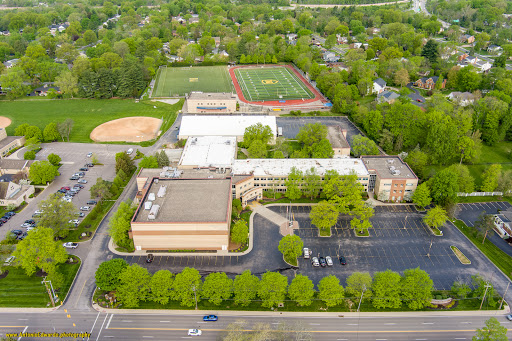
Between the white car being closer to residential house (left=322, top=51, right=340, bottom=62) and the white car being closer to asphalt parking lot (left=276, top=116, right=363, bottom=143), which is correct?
asphalt parking lot (left=276, top=116, right=363, bottom=143)

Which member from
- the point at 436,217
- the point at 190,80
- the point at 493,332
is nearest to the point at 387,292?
the point at 493,332

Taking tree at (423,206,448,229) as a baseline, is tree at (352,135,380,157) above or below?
above

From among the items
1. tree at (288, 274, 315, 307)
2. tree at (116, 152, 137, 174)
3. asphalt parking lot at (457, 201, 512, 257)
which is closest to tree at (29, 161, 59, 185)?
tree at (116, 152, 137, 174)

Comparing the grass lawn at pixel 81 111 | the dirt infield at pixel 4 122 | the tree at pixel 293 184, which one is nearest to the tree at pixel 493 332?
the tree at pixel 293 184

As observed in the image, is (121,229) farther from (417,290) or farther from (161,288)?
(417,290)

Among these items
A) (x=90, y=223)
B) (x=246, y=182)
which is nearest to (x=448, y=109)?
(x=246, y=182)

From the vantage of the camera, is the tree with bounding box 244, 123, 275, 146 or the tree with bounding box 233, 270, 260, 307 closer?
the tree with bounding box 233, 270, 260, 307
